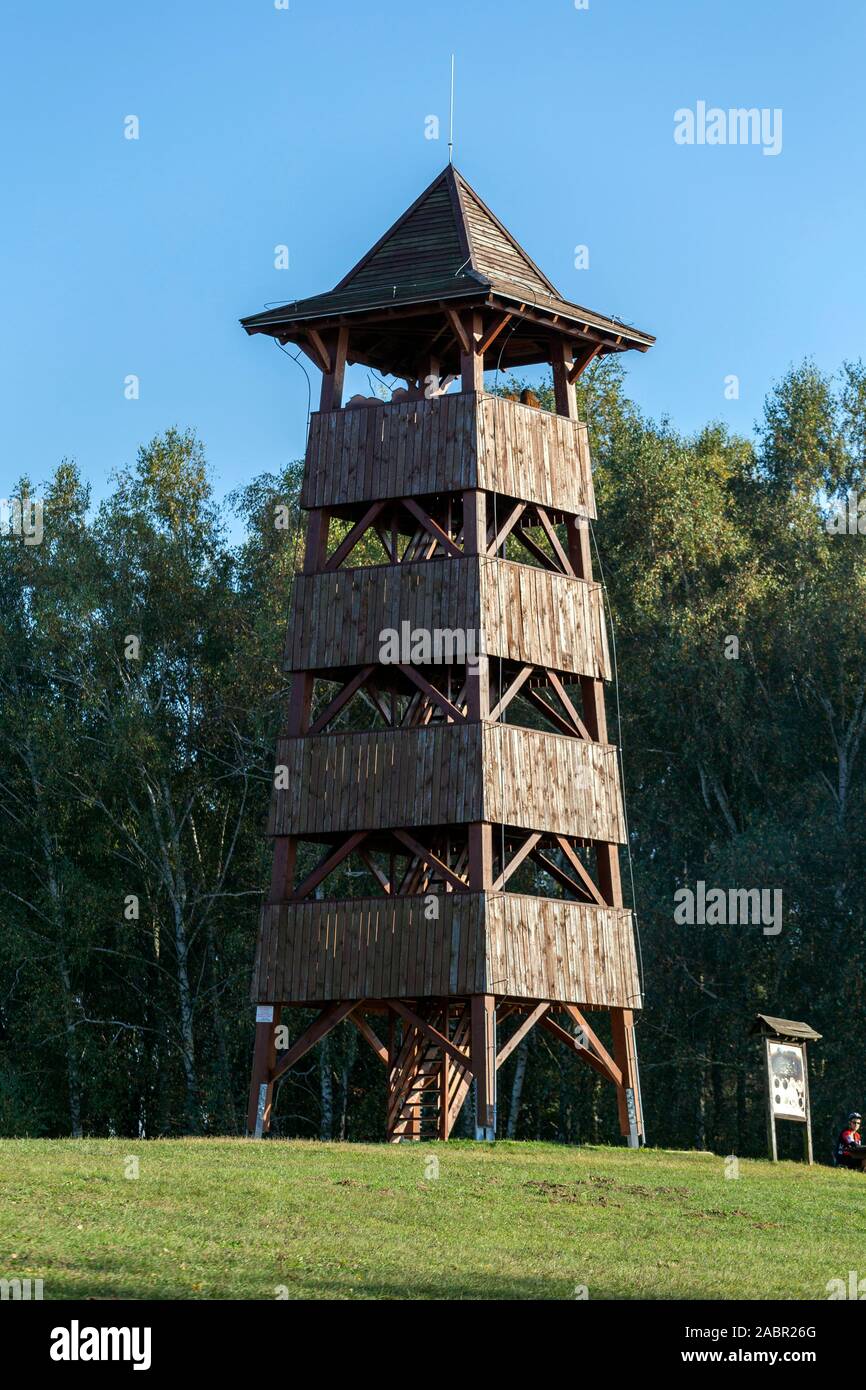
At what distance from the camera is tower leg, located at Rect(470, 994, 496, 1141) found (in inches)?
1113

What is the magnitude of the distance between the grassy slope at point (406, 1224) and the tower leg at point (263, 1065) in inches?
183

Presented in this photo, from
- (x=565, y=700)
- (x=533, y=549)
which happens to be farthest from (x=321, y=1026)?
(x=533, y=549)

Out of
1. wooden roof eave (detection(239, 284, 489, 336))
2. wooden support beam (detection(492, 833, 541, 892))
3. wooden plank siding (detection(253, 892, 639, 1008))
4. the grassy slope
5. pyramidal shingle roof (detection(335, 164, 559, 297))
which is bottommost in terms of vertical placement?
the grassy slope

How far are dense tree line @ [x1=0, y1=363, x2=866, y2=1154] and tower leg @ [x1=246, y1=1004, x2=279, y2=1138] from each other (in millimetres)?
10009

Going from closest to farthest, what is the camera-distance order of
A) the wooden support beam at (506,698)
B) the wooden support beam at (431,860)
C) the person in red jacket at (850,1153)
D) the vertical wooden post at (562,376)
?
the person in red jacket at (850,1153) < the wooden support beam at (431,860) < the wooden support beam at (506,698) < the vertical wooden post at (562,376)

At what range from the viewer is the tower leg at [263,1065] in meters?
30.2

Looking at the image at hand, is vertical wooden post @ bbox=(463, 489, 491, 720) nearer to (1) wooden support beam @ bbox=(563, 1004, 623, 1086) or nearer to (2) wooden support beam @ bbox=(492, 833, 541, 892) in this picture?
(2) wooden support beam @ bbox=(492, 833, 541, 892)

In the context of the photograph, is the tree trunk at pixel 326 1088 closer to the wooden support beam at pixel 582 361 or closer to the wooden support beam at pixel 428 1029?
the wooden support beam at pixel 428 1029

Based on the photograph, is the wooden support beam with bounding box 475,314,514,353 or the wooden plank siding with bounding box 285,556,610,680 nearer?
the wooden plank siding with bounding box 285,556,610,680

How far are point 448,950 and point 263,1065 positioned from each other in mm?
3836

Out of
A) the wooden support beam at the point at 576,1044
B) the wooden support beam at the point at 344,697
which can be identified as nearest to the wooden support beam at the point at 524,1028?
the wooden support beam at the point at 576,1044

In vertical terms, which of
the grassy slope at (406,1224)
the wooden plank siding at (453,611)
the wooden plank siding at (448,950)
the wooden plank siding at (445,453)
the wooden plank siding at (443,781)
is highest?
the wooden plank siding at (445,453)

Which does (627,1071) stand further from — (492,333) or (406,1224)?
(406,1224)

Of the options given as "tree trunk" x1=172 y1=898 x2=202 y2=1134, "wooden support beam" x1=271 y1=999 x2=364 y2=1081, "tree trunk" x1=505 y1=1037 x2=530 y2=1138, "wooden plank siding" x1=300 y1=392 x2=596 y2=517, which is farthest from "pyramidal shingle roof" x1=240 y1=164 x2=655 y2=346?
"tree trunk" x1=505 y1=1037 x2=530 y2=1138
